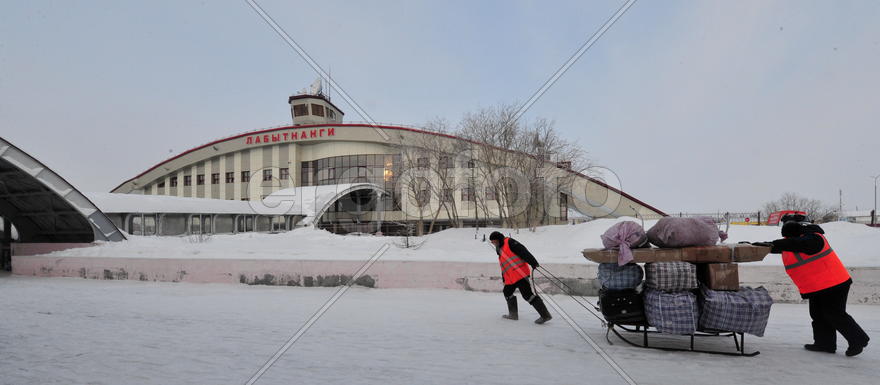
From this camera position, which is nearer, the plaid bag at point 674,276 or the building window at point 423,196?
the plaid bag at point 674,276

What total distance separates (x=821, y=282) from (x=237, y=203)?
30618 mm

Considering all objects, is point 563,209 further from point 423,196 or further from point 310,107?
point 310,107

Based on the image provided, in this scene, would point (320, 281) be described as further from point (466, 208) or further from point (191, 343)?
point (466, 208)

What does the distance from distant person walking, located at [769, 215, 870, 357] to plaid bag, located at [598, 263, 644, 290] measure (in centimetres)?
144

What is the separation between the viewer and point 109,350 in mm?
4363

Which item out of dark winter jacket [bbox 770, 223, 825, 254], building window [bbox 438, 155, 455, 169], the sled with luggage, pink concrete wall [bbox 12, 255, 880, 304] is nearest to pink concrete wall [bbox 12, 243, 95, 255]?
pink concrete wall [bbox 12, 255, 880, 304]

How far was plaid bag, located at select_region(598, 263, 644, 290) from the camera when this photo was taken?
445 cm

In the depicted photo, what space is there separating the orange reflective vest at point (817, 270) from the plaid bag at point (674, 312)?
1.24 m

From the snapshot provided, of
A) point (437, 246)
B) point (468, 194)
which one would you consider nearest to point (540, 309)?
point (437, 246)

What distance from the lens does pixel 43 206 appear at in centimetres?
1312

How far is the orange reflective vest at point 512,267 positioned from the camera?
221 inches

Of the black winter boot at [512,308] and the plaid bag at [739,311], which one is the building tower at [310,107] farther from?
the plaid bag at [739,311]

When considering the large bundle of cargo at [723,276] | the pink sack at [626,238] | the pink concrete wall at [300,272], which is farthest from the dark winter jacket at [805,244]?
the pink concrete wall at [300,272]

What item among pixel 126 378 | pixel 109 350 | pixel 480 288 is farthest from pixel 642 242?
pixel 109 350
